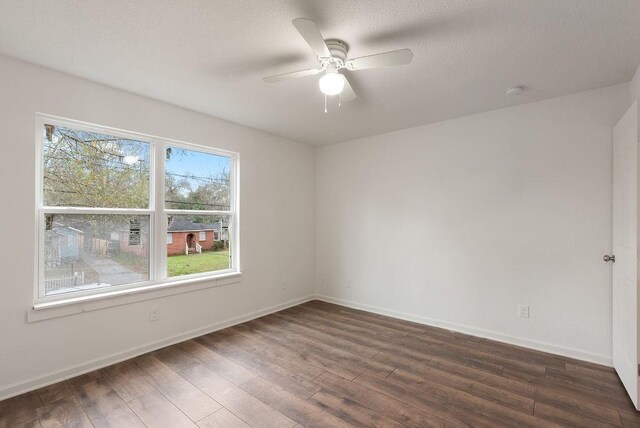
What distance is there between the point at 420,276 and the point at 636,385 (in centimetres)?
202

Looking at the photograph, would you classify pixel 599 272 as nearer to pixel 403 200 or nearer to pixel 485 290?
pixel 485 290

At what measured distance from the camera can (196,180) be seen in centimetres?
356

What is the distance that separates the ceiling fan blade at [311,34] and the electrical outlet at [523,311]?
309 cm

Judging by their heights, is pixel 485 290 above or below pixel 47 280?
below

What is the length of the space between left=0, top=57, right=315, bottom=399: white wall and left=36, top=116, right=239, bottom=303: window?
14 cm

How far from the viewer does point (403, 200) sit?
4.01 m

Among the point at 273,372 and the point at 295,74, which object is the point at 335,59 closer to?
the point at 295,74

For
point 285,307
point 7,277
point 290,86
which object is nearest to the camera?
point 7,277

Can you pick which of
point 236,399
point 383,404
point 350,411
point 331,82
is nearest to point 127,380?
point 236,399

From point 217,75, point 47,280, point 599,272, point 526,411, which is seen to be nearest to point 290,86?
point 217,75

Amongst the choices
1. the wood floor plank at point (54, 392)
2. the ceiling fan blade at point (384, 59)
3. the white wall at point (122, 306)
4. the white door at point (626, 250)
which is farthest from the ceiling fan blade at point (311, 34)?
the wood floor plank at point (54, 392)

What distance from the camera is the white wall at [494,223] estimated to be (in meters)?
2.78

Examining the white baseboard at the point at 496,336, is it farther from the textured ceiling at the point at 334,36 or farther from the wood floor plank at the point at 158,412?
the wood floor plank at the point at 158,412

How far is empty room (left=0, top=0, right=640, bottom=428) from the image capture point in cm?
196
